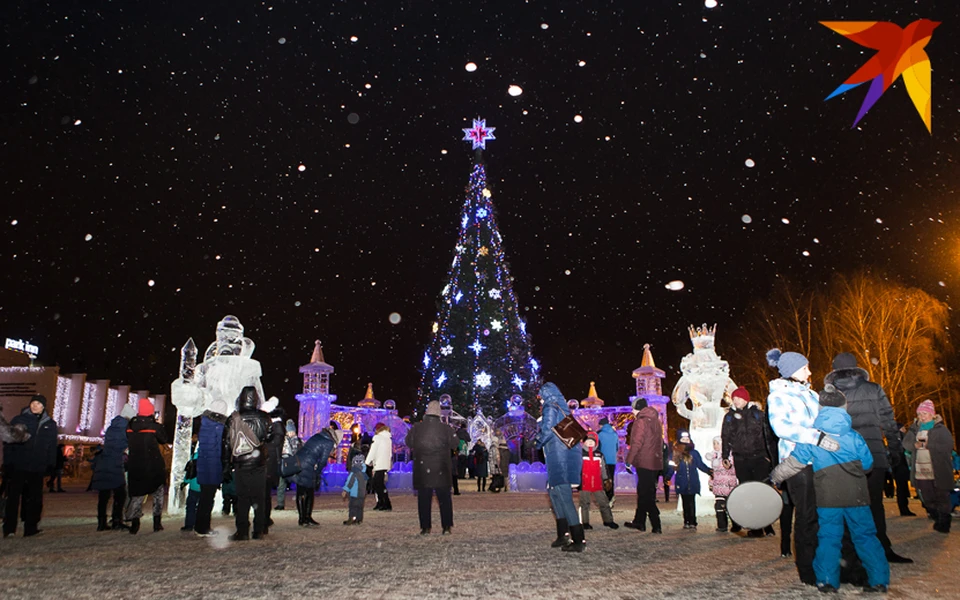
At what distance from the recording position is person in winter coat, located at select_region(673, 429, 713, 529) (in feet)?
33.7

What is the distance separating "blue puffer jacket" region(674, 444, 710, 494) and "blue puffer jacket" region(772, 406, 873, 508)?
4.97m

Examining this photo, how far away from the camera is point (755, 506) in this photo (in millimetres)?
6398

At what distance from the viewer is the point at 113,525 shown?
32.6 ft

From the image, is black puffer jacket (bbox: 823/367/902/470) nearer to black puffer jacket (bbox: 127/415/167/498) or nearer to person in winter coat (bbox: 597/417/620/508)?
person in winter coat (bbox: 597/417/620/508)

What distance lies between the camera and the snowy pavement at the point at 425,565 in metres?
5.39

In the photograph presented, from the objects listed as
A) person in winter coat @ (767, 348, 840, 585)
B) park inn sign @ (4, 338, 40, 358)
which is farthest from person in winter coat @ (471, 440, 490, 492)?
park inn sign @ (4, 338, 40, 358)

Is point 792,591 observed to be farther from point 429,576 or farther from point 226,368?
point 226,368

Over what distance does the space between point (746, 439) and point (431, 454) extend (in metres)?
3.99

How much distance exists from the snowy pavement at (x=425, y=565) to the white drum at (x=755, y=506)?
45 cm

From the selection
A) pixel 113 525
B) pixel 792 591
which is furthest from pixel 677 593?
pixel 113 525

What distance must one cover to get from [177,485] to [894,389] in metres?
25.7

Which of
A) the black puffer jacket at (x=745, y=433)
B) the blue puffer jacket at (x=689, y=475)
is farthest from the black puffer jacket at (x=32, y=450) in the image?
the black puffer jacket at (x=745, y=433)

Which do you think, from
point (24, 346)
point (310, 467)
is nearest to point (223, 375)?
point (310, 467)

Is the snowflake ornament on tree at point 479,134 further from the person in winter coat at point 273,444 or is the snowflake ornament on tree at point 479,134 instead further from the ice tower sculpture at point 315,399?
the person in winter coat at point 273,444
